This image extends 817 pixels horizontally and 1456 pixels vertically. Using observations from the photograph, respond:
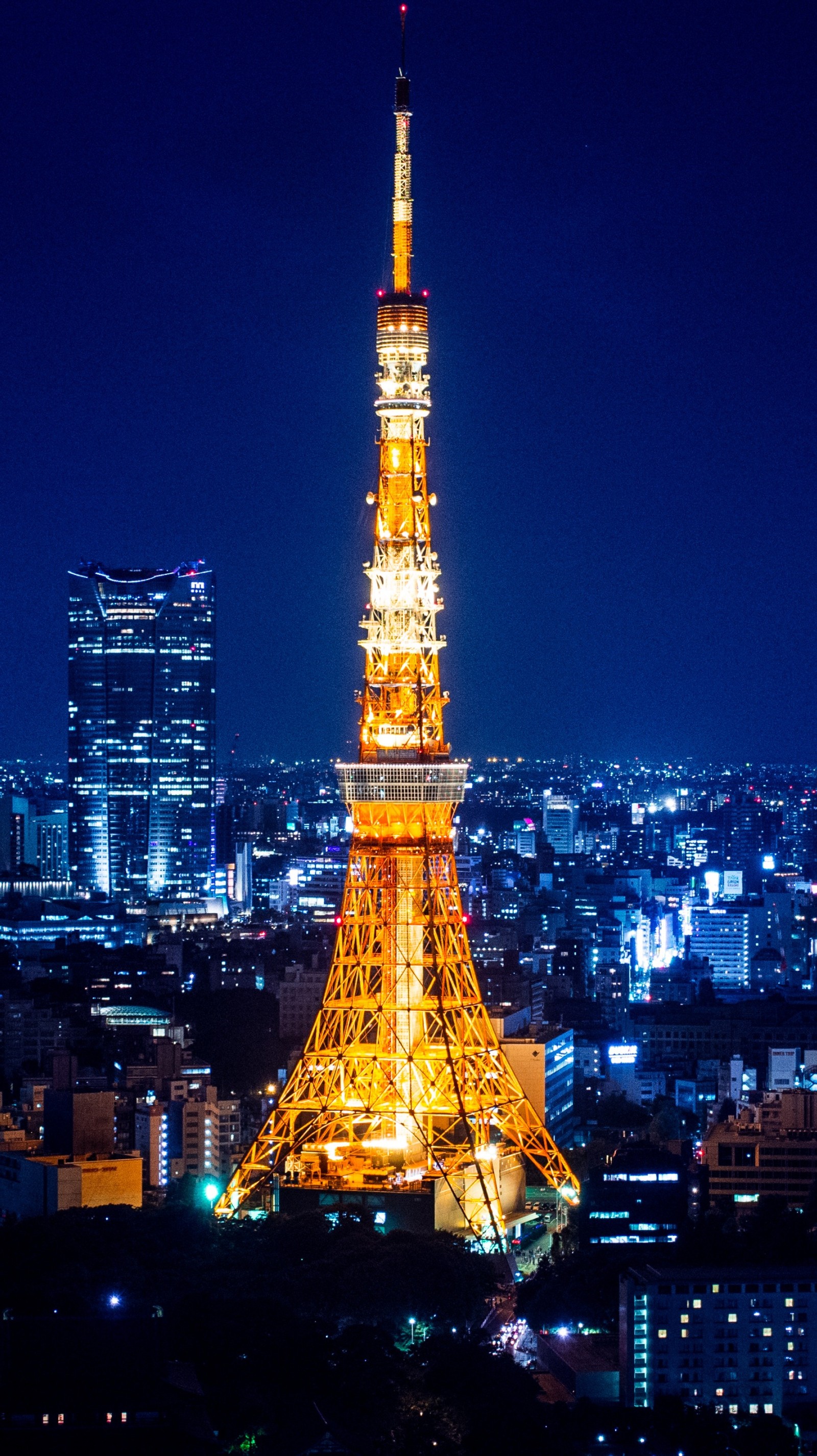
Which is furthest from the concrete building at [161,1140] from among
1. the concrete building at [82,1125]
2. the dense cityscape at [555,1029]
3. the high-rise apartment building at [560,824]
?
the high-rise apartment building at [560,824]

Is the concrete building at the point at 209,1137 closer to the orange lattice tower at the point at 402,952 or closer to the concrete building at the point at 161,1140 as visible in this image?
the concrete building at the point at 161,1140

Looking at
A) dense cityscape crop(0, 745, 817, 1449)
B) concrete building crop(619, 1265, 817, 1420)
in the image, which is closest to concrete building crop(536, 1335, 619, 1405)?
dense cityscape crop(0, 745, 817, 1449)

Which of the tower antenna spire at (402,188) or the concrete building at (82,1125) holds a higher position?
the tower antenna spire at (402,188)

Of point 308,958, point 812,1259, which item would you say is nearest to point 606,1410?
point 812,1259

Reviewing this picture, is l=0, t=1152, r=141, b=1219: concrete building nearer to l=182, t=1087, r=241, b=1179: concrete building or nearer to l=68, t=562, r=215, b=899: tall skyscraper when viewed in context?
l=182, t=1087, r=241, b=1179: concrete building

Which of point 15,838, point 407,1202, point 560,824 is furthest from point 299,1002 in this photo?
point 560,824

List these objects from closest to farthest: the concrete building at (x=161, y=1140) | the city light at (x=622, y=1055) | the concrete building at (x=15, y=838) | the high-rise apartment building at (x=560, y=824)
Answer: the concrete building at (x=161, y=1140), the city light at (x=622, y=1055), the concrete building at (x=15, y=838), the high-rise apartment building at (x=560, y=824)

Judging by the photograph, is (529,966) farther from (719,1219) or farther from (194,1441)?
(194,1441)

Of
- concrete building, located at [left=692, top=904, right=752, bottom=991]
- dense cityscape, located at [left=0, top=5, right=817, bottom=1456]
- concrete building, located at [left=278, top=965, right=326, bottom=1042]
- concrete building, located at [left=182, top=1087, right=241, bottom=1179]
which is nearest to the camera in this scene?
dense cityscape, located at [left=0, top=5, right=817, bottom=1456]
